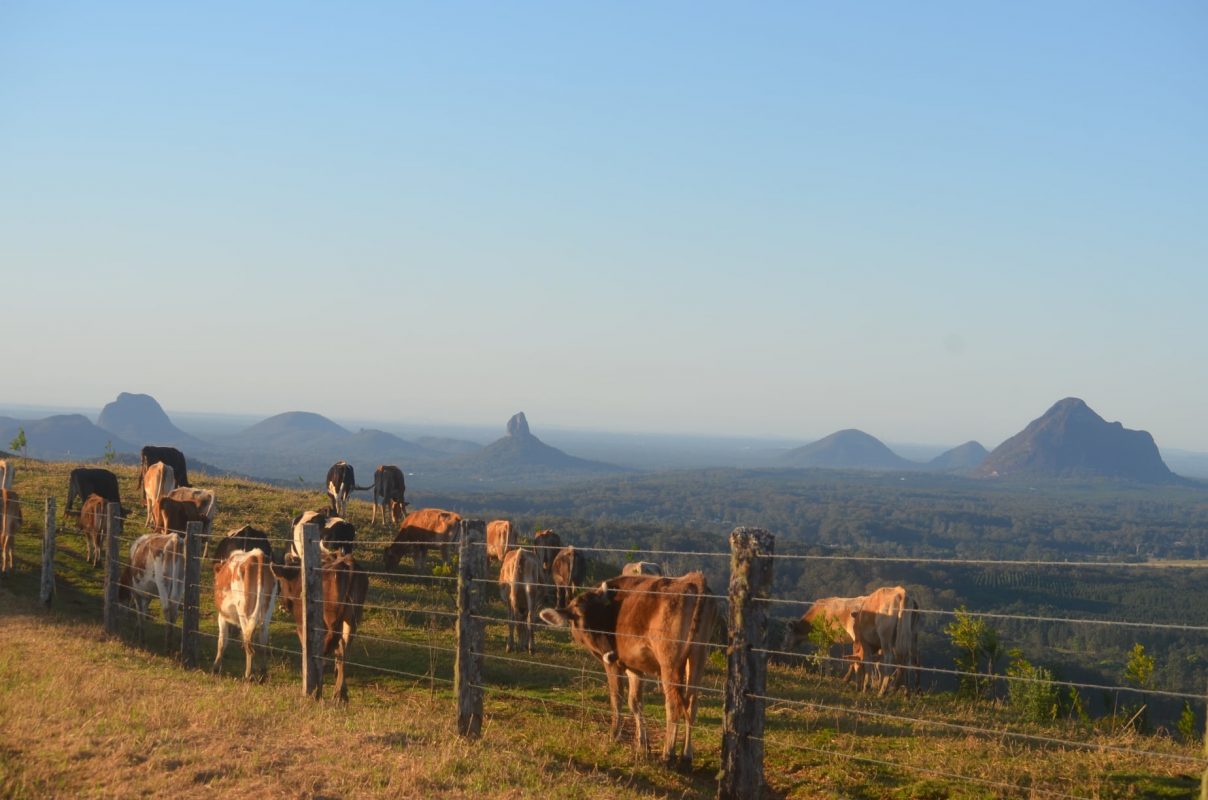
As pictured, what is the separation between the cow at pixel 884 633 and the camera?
57.6ft

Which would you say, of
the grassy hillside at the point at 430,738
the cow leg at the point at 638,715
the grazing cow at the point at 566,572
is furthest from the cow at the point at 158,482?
the cow leg at the point at 638,715

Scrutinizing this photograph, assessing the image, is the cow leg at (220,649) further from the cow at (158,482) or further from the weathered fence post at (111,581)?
the cow at (158,482)

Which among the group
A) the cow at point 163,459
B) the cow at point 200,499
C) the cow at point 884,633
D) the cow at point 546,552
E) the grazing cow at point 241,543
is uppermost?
the cow at point 163,459

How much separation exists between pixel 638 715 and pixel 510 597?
7192 mm

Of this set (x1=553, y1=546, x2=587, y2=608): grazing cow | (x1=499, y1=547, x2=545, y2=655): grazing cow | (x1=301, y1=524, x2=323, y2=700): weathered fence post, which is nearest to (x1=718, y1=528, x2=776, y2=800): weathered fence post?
(x1=301, y1=524, x2=323, y2=700): weathered fence post

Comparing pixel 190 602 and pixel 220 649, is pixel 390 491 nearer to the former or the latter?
pixel 220 649

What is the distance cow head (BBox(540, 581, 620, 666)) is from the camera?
448 inches

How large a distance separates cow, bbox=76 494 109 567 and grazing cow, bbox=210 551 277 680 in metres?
7.75

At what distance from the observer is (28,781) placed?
291 inches

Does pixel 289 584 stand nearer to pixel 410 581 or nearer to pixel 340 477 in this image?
pixel 410 581

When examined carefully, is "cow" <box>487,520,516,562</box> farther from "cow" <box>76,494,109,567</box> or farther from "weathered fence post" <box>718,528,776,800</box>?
"weathered fence post" <box>718,528,776,800</box>

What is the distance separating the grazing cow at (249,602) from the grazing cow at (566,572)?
6.11 meters

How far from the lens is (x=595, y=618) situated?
37.5ft

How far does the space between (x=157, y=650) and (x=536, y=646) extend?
623 cm
